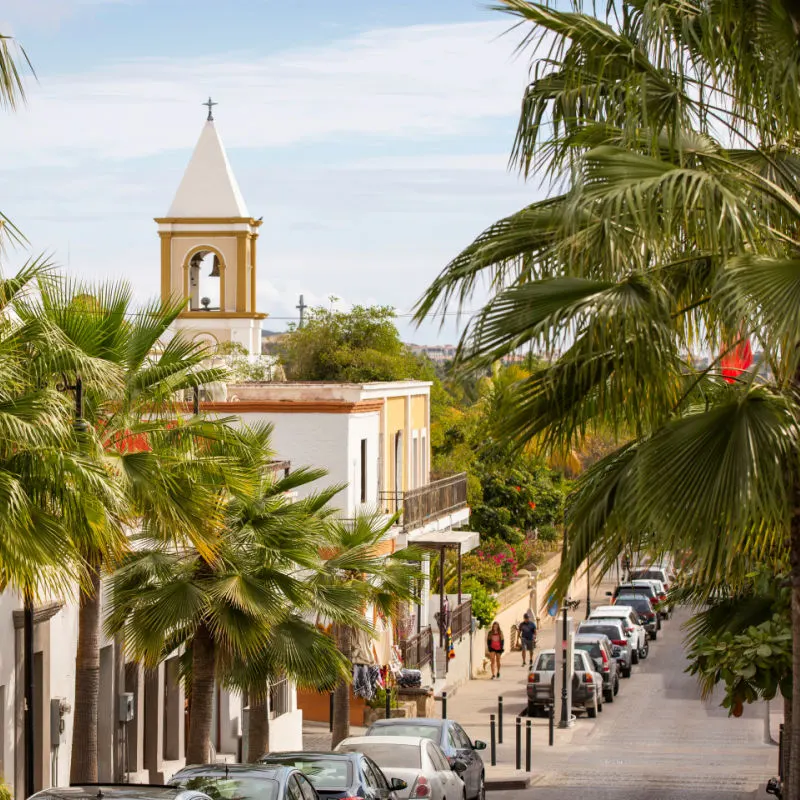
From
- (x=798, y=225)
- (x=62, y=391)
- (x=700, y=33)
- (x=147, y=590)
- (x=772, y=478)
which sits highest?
(x=700, y=33)

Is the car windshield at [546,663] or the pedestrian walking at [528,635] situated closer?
the car windshield at [546,663]

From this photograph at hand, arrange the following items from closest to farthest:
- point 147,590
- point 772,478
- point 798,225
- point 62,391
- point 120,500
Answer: point 772,478, point 798,225, point 120,500, point 62,391, point 147,590

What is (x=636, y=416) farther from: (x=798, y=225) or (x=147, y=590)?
(x=147, y=590)

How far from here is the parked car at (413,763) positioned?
60.7ft

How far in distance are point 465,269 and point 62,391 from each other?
17.3 ft

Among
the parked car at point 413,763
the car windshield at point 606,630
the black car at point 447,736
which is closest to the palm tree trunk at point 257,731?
the black car at point 447,736

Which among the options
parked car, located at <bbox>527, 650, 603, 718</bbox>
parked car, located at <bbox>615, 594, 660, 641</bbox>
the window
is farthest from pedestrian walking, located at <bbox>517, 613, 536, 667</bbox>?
the window

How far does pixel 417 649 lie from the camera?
Answer: 1394 inches

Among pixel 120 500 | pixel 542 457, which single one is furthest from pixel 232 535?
pixel 542 457

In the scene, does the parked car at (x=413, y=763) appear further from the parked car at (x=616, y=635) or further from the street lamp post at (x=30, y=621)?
the parked car at (x=616, y=635)

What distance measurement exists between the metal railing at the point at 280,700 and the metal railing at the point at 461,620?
10.1m

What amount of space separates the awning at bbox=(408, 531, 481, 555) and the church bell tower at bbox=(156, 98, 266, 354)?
60.6ft

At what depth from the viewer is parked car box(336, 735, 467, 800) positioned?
60.7 feet

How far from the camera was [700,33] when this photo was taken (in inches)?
409
